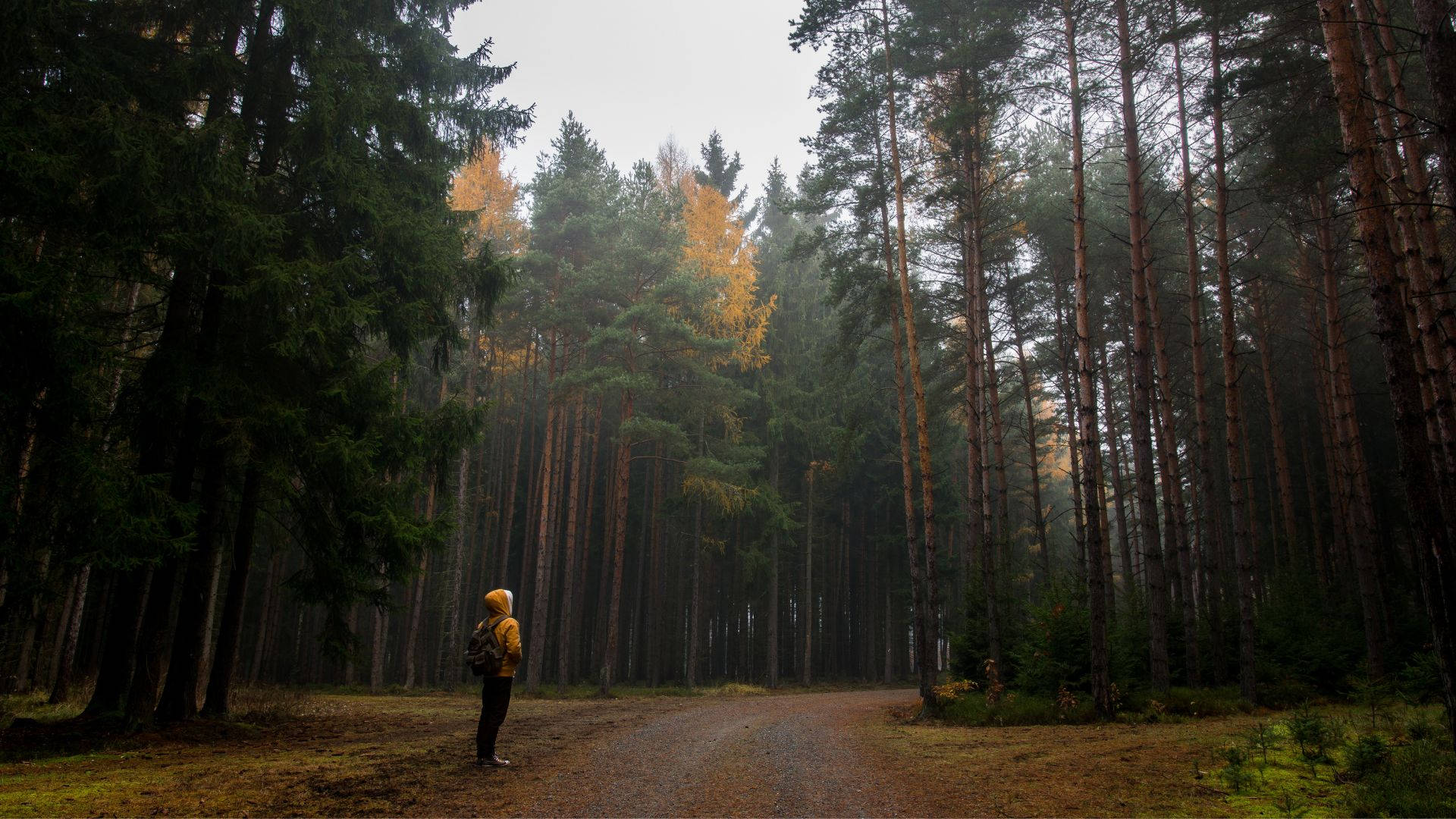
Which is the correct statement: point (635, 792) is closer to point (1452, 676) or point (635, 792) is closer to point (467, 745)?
point (467, 745)

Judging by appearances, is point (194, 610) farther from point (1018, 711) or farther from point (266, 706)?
point (1018, 711)

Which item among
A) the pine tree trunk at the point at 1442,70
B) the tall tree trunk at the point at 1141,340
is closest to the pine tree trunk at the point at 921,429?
→ the tall tree trunk at the point at 1141,340

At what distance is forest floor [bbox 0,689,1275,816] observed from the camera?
18.0ft

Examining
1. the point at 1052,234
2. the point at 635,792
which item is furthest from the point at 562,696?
the point at 1052,234

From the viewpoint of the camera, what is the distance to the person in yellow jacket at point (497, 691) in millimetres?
7008

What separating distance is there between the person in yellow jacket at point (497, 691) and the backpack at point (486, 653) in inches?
1.3

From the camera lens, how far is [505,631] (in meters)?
7.10

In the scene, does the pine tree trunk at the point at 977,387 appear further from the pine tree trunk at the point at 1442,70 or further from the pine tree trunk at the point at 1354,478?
the pine tree trunk at the point at 1442,70

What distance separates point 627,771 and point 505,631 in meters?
1.86

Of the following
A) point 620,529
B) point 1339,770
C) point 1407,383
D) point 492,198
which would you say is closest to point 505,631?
point 1339,770

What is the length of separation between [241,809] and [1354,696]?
1529cm

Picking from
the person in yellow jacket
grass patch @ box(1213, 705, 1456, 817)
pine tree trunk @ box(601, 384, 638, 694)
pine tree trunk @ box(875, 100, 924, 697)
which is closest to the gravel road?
the person in yellow jacket

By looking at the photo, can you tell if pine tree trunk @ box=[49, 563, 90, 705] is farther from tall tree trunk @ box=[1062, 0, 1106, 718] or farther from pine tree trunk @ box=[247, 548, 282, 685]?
tall tree trunk @ box=[1062, 0, 1106, 718]

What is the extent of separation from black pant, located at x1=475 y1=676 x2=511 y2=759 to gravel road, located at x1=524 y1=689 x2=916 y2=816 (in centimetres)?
76
